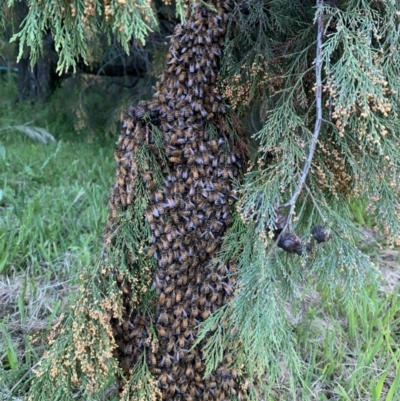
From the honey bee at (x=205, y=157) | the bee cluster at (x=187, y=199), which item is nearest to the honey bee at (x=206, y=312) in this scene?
the bee cluster at (x=187, y=199)

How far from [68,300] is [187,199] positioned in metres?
0.95

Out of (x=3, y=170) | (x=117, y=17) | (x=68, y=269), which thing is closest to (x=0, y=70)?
(x=3, y=170)

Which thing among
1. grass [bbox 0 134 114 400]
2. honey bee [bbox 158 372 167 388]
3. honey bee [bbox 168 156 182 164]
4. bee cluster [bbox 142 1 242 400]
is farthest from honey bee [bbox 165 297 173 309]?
grass [bbox 0 134 114 400]

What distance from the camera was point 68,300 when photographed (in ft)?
6.61

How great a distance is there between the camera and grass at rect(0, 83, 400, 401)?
172 cm

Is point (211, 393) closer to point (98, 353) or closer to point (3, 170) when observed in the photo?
point (98, 353)

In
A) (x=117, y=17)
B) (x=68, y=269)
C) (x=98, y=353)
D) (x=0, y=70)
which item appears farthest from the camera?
(x=0, y=70)

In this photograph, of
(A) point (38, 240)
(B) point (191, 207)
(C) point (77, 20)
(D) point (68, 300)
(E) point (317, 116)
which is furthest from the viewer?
(A) point (38, 240)

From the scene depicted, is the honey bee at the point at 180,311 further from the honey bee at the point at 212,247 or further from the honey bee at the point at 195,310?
the honey bee at the point at 212,247

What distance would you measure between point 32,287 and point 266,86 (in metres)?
1.37

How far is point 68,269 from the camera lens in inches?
88.2

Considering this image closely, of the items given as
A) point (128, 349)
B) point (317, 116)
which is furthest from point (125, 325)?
point (317, 116)

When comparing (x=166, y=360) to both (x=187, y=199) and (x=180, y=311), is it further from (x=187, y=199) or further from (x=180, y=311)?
(x=187, y=199)

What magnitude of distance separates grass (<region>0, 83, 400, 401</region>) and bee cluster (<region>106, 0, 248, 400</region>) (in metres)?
0.42
